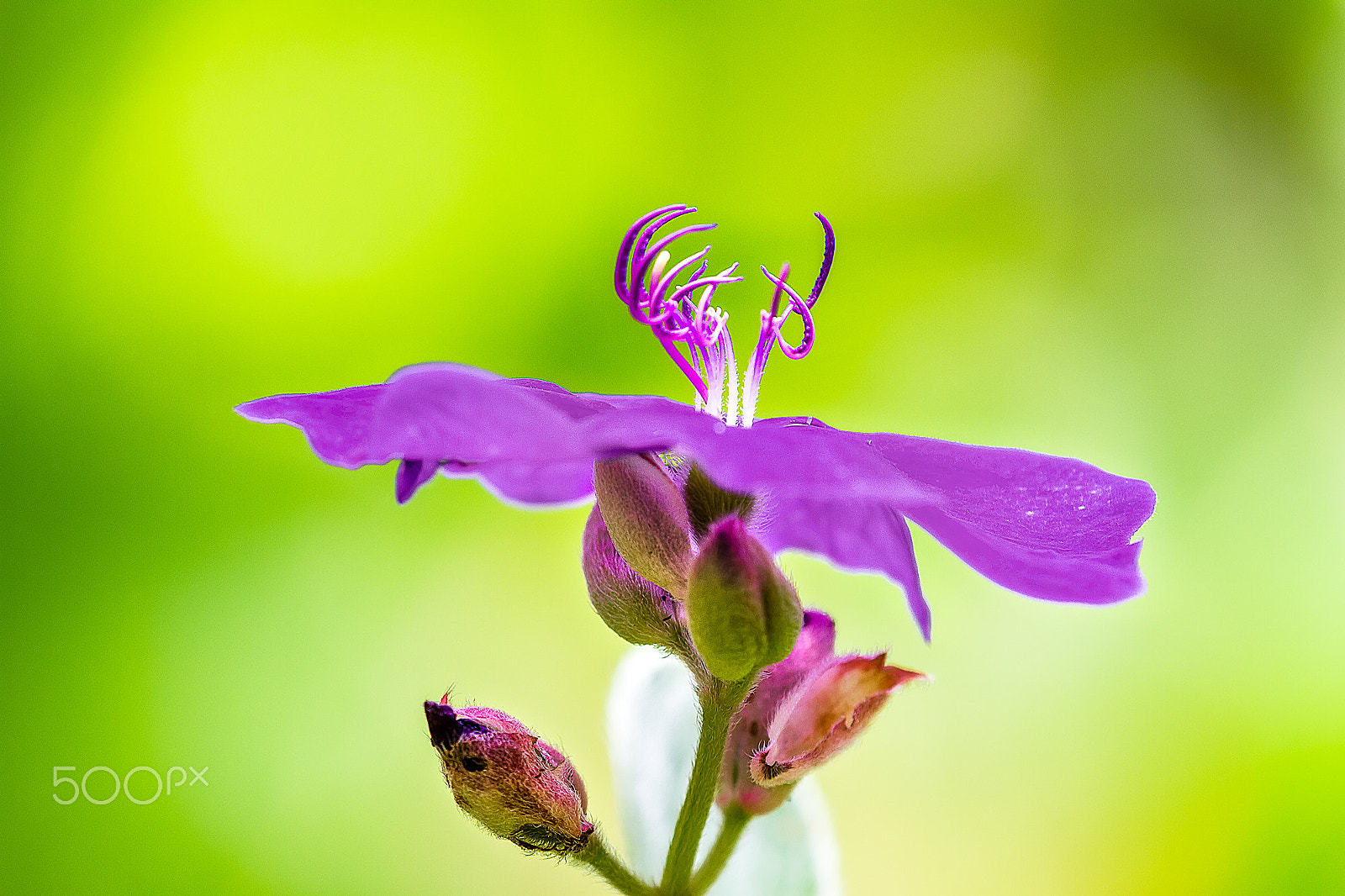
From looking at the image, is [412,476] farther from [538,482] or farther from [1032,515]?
[1032,515]

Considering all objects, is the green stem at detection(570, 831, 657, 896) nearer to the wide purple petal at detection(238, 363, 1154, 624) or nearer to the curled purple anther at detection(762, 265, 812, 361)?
the wide purple petal at detection(238, 363, 1154, 624)

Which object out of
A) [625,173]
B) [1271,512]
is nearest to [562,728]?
[625,173]

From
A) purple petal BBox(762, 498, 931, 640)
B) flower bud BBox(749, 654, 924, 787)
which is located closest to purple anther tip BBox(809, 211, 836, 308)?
purple petal BBox(762, 498, 931, 640)

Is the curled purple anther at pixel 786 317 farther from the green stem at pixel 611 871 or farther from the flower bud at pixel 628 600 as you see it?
the green stem at pixel 611 871
